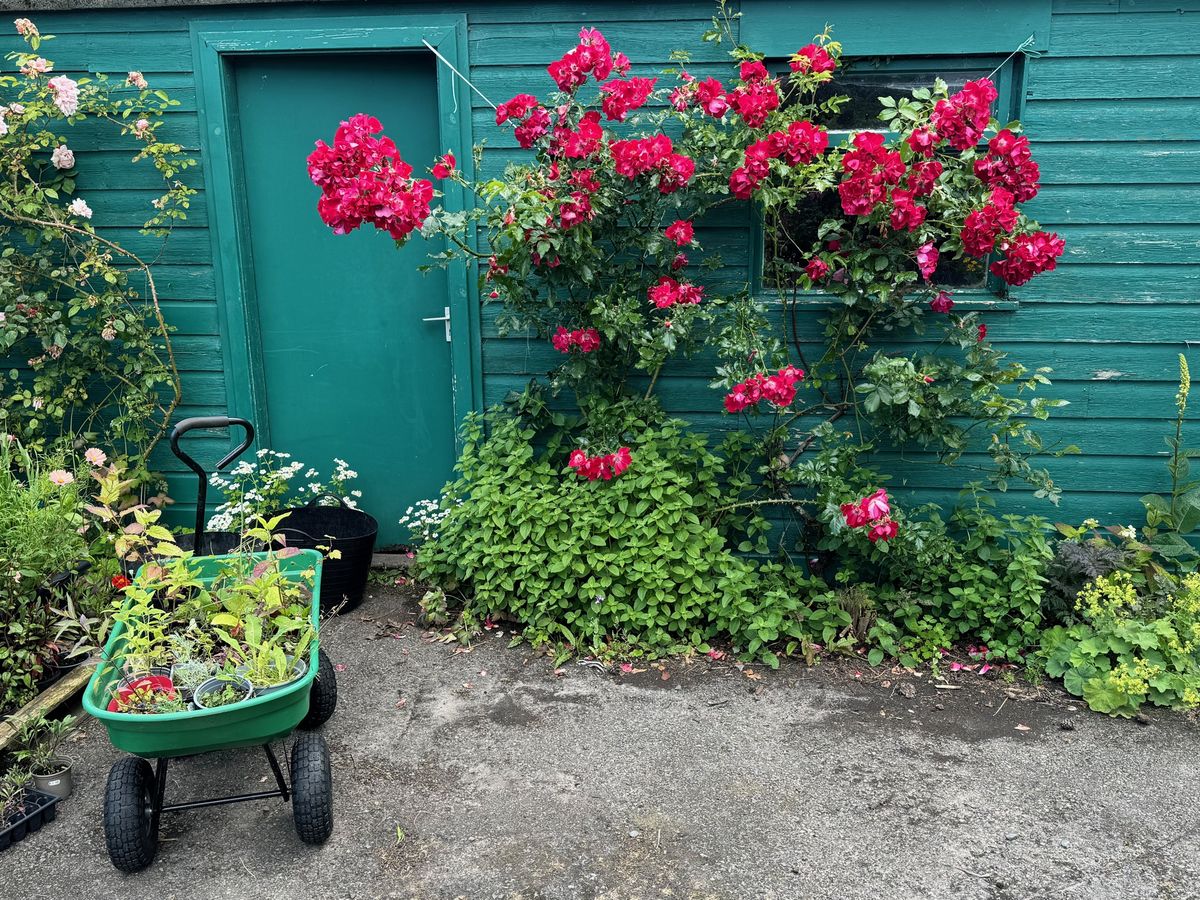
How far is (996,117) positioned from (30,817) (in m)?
4.74

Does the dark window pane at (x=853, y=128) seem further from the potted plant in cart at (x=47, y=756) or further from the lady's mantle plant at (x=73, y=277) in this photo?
the potted plant in cart at (x=47, y=756)

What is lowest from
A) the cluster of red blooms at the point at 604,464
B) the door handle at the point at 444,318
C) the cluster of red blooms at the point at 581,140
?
the cluster of red blooms at the point at 604,464

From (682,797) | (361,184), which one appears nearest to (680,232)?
(361,184)

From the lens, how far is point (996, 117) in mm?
A: 4211

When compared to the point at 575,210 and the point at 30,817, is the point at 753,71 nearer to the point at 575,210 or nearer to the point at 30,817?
the point at 575,210

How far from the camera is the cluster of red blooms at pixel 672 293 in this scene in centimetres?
391

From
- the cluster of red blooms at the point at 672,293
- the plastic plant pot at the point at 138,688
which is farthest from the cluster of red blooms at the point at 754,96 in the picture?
the plastic plant pot at the point at 138,688

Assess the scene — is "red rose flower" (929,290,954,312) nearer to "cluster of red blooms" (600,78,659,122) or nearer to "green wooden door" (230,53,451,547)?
"cluster of red blooms" (600,78,659,122)

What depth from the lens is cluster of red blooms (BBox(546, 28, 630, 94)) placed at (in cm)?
381

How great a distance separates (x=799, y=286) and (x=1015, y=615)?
1.81 meters

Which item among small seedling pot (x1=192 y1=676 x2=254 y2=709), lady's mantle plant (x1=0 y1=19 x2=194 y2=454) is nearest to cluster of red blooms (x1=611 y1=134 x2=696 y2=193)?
lady's mantle plant (x1=0 y1=19 x2=194 y2=454)

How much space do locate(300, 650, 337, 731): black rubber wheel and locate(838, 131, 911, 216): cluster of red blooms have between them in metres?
2.79

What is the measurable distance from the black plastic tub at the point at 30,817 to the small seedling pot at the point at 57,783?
0.02m

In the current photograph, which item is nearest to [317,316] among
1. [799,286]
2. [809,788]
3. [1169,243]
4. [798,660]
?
[799,286]
